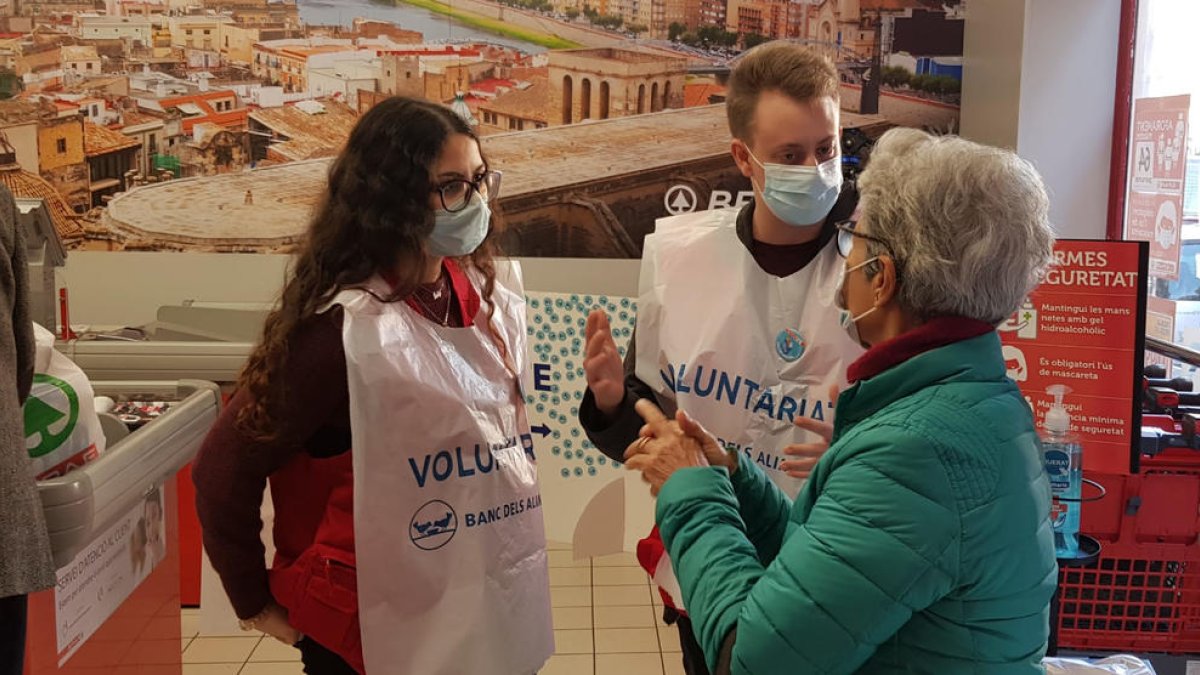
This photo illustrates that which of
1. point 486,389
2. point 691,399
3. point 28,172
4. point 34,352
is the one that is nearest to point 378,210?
point 486,389

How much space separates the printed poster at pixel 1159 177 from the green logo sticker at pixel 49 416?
3.23 m

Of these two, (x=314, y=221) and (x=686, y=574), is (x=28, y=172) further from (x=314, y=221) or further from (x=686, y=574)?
(x=686, y=574)

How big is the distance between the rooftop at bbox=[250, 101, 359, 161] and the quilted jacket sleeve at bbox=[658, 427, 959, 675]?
13.6ft

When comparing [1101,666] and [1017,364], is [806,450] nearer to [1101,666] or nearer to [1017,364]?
[1101,666]

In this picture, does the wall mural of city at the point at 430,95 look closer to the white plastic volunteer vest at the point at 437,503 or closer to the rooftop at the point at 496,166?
the rooftop at the point at 496,166

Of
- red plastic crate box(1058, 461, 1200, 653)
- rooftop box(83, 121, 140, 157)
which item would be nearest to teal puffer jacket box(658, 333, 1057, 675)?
red plastic crate box(1058, 461, 1200, 653)

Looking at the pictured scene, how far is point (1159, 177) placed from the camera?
11.3 ft

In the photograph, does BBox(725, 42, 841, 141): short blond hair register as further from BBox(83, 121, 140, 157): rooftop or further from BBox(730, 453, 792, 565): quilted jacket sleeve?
BBox(83, 121, 140, 157): rooftop

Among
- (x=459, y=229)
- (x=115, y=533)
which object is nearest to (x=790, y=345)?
(x=459, y=229)

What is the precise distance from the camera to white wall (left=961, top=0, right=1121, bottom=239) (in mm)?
3738

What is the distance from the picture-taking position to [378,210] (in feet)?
5.74

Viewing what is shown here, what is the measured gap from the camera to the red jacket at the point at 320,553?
5.55 ft

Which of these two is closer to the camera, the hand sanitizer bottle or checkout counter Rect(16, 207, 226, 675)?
checkout counter Rect(16, 207, 226, 675)

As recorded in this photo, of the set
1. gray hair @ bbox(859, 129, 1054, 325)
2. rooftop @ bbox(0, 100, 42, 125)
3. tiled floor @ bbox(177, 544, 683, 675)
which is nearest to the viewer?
gray hair @ bbox(859, 129, 1054, 325)
